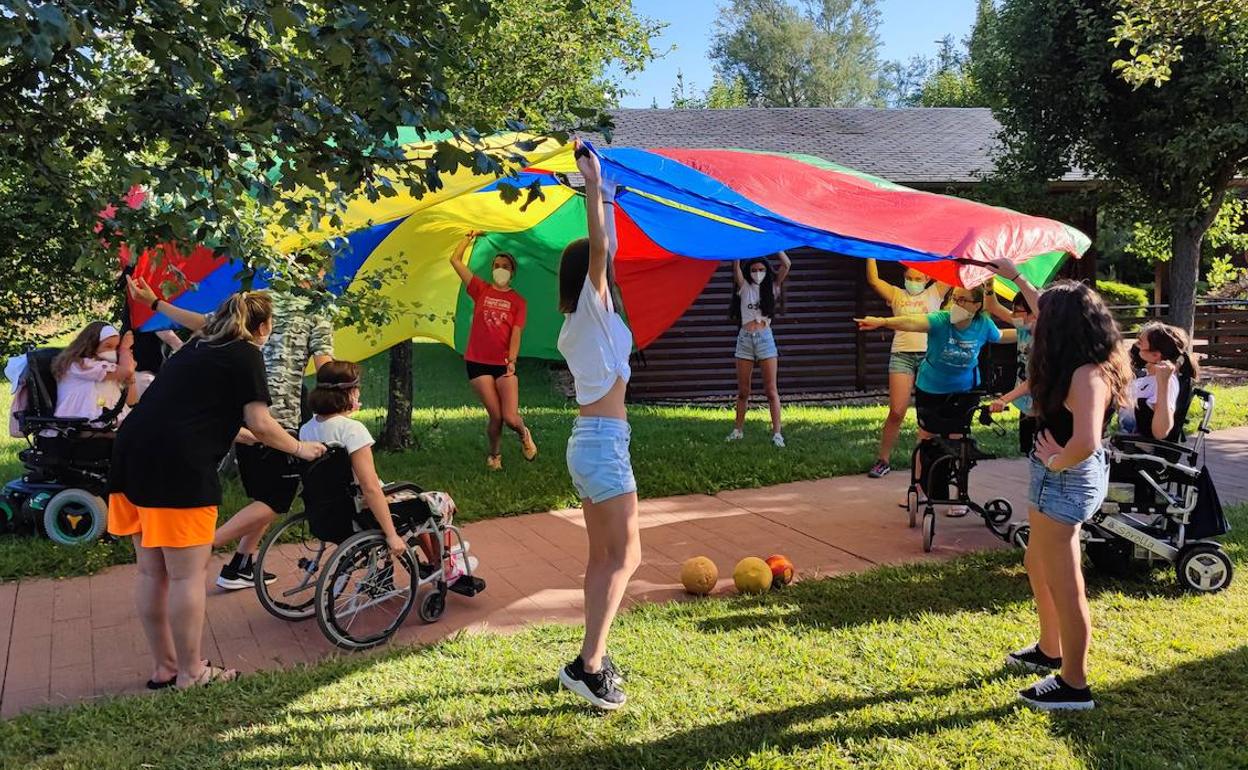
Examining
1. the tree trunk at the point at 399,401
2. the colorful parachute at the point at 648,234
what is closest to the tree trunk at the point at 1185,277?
the colorful parachute at the point at 648,234

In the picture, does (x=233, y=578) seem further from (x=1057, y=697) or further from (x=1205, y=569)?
(x=1205, y=569)

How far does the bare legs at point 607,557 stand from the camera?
3467mm

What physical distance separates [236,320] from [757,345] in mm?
5787

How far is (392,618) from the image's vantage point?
4.75 meters

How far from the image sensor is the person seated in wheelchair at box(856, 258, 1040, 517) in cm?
593

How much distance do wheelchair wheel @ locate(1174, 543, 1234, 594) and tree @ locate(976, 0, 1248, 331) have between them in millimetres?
8124

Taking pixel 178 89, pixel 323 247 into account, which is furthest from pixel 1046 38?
pixel 178 89

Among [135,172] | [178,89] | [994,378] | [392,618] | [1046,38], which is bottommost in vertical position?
[392,618]

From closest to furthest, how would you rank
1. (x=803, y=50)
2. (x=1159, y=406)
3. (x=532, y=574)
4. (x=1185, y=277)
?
(x=1159, y=406), (x=532, y=574), (x=1185, y=277), (x=803, y=50)

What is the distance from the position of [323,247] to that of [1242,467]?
24.7 ft

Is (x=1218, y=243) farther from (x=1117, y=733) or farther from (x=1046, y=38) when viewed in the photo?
(x=1117, y=733)

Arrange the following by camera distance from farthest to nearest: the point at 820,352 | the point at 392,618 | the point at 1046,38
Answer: the point at 820,352 < the point at 1046,38 < the point at 392,618

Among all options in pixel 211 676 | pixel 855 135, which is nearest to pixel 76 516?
pixel 211 676

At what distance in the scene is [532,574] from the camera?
215 inches
